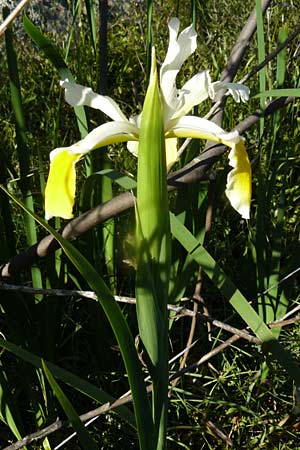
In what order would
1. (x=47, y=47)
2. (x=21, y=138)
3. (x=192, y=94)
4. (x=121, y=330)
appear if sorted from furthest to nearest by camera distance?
(x=21, y=138), (x=47, y=47), (x=192, y=94), (x=121, y=330)

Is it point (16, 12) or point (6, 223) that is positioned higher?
point (16, 12)

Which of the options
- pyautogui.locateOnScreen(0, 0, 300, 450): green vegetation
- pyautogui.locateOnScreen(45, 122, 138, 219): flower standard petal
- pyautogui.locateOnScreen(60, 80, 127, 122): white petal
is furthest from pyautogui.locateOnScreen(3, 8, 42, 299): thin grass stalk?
pyautogui.locateOnScreen(45, 122, 138, 219): flower standard petal

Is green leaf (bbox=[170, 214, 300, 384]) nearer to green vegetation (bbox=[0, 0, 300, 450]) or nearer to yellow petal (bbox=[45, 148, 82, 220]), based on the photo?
green vegetation (bbox=[0, 0, 300, 450])

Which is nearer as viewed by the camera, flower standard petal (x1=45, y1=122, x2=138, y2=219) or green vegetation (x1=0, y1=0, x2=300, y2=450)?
flower standard petal (x1=45, y1=122, x2=138, y2=219)

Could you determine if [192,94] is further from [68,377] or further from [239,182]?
[68,377]

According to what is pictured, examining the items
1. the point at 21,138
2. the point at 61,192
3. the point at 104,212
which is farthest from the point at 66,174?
the point at 21,138

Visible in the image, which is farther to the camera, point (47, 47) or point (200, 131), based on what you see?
point (47, 47)

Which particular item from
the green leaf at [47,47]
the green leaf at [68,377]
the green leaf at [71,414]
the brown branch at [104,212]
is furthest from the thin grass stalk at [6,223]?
the green leaf at [71,414]

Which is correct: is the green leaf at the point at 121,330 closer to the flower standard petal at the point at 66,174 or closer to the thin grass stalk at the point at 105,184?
the flower standard petal at the point at 66,174
